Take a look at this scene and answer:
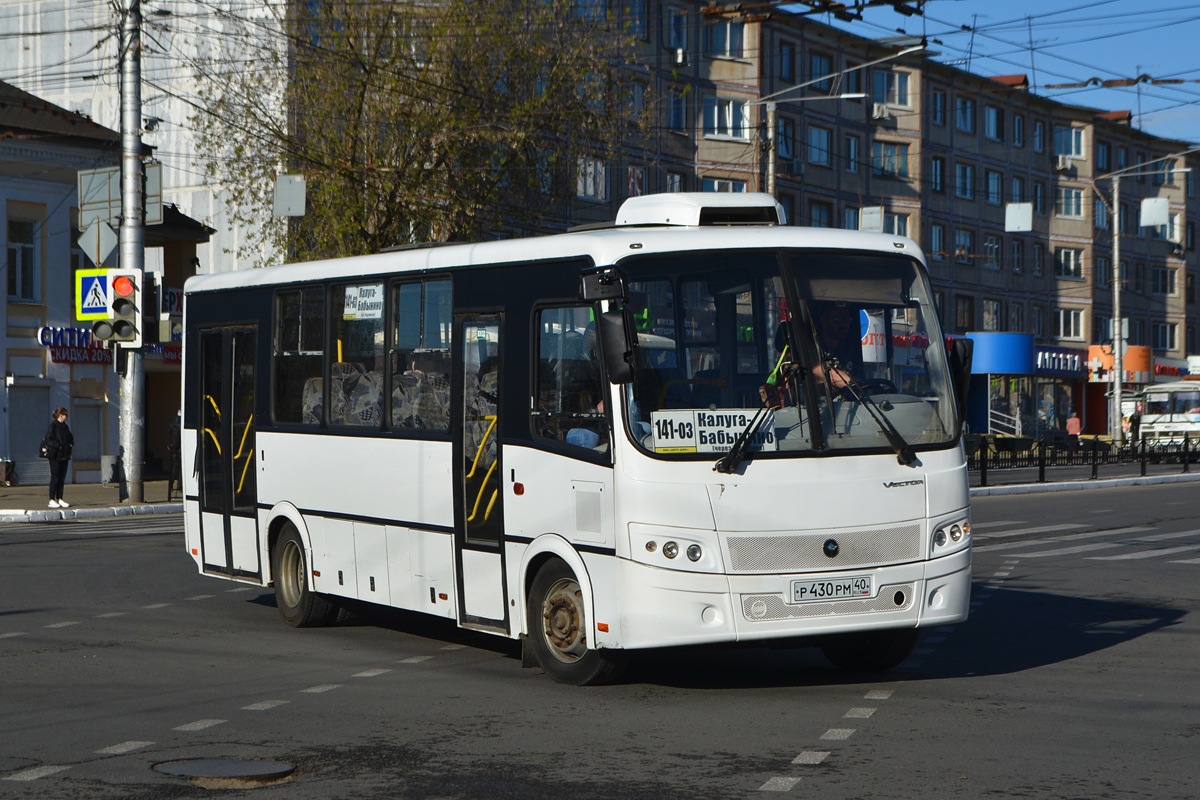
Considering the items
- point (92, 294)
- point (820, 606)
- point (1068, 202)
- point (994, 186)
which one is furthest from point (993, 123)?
point (820, 606)

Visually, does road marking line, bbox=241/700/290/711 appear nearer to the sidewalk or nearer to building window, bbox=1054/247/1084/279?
the sidewalk

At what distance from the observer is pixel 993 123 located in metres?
71.3

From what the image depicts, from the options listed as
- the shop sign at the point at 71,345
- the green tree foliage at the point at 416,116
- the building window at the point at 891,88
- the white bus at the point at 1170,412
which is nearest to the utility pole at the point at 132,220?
the green tree foliage at the point at 416,116

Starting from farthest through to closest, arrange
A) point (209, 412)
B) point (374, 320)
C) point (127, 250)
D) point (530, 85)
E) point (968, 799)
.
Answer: point (530, 85) < point (127, 250) < point (209, 412) < point (374, 320) < point (968, 799)

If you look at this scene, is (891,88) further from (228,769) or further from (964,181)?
(228,769)

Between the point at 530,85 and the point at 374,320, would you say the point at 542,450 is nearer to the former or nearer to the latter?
the point at 374,320

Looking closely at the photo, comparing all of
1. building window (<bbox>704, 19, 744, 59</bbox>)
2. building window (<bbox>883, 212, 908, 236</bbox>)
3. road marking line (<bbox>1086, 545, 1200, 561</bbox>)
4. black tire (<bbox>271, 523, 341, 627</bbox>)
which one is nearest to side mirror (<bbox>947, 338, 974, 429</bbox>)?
black tire (<bbox>271, 523, 341, 627</bbox>)

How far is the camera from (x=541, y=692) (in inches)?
364

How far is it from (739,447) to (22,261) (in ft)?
104

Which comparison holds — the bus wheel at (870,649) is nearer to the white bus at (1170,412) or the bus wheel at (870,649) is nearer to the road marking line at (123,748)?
the road marking line at (123,748)

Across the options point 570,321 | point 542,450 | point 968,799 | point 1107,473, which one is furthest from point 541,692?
point 1107,473

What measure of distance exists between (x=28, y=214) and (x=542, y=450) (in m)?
30.8

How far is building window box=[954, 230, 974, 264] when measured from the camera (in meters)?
68.8

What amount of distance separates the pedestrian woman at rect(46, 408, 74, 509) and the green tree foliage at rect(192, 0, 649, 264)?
6886 millimetres
